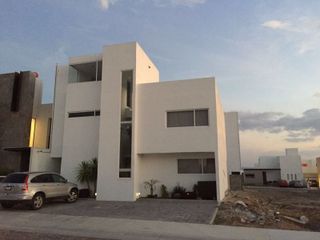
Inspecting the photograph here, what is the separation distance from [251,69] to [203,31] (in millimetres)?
4505

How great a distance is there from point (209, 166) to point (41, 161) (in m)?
10.9

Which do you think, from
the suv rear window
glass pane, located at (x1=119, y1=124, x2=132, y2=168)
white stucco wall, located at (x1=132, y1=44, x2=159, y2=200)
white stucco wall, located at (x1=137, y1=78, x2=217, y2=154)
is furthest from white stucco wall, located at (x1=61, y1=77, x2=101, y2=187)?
the suv rear window

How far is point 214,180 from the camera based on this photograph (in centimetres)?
1697

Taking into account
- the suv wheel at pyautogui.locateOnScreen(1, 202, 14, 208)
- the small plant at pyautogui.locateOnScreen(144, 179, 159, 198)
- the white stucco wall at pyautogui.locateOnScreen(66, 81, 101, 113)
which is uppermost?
the white stucco wall at pyautogui.locateOnScreen(66, 81, 101, 113)

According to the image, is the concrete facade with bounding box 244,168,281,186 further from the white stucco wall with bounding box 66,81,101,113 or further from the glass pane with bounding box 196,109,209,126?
the white stucco wall with bounding box 66,81,101,113

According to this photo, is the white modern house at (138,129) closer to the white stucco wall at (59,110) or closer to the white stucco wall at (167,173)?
the white stucco wall at (167,173)

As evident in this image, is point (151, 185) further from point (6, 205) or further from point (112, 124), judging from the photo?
point (6, 205)

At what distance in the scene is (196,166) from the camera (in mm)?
17531

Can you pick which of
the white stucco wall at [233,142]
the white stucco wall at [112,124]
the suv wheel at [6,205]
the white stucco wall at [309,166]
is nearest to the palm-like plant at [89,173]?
the white stucco wall at [112,124]

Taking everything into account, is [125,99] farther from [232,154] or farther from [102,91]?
[232,154]

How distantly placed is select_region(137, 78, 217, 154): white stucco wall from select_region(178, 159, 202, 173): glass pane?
162 cm

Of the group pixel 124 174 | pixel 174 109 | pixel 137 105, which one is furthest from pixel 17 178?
pixel 174 109

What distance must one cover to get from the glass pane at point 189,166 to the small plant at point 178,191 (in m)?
0.99

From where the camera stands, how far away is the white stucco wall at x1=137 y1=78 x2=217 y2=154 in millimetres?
16250
